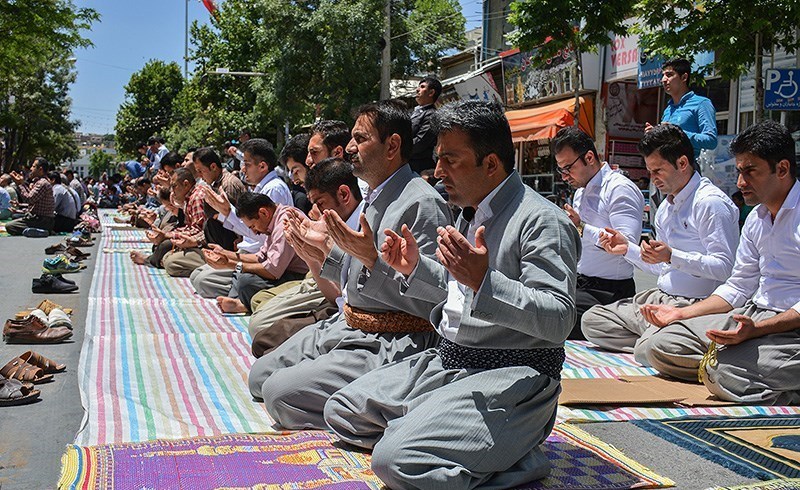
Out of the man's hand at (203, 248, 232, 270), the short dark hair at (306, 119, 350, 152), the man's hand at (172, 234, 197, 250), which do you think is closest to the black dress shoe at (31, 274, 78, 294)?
the man's hand at (172, 234, 197, 250)

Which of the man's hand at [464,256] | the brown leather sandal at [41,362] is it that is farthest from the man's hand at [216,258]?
the man's hand at [464,256]

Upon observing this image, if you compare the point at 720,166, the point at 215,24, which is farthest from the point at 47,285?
the point at 215,24

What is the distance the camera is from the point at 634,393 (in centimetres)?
452

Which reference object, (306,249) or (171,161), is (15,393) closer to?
(306,249)

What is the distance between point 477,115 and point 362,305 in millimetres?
1273

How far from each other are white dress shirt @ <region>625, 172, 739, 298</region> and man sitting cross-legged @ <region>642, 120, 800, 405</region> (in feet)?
1.31

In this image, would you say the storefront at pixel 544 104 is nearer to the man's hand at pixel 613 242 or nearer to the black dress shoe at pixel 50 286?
the black dress shoe at pixel 50 286

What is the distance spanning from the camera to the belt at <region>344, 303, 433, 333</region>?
3.95 m

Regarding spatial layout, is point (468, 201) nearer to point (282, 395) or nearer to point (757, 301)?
point (282, 395)

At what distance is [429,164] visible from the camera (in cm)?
752

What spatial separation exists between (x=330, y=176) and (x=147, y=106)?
206 feet

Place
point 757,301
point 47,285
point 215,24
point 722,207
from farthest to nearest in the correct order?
point 215,24
point 47,285
point 722,207
point 757,301

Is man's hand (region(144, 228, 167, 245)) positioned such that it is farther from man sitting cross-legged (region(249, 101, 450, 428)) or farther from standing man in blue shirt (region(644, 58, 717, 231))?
man sitting cross-legged (region(249, 101, 450, 428))

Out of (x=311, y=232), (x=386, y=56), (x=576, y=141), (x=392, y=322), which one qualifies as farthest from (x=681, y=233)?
(x=386, y=56)
